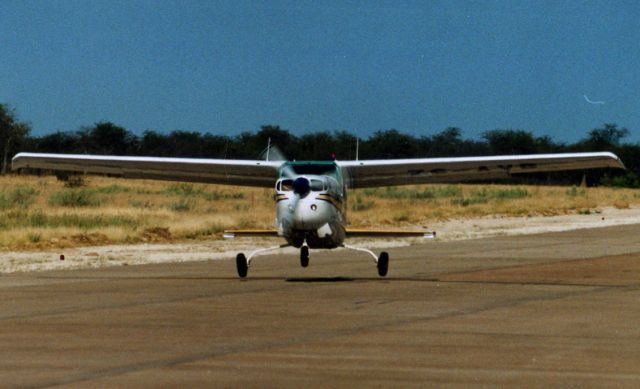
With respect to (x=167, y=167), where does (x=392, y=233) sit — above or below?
below

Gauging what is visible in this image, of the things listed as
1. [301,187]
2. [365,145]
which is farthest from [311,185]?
[365,145]

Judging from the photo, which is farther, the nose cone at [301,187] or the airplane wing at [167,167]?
the airplane wing at [167,167]

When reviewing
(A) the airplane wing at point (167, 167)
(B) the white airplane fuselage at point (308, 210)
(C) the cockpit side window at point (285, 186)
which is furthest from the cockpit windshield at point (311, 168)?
(A) the airplane wing at point (167, 167)

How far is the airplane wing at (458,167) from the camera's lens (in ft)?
82.3

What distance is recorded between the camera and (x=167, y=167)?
25.9 m

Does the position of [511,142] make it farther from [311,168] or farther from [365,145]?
[311,168]

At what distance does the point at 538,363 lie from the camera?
11.3 metres

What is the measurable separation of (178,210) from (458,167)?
31139 millimetres

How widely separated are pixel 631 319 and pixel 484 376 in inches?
218

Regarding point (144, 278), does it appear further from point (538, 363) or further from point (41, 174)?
point (41, 174)

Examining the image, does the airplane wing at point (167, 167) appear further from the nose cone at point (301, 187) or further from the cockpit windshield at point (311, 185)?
the nose cone at point (301, 187)

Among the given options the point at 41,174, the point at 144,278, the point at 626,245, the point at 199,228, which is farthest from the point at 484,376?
the point at 41,174

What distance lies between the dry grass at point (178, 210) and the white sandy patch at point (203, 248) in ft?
5.15

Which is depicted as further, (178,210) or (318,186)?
(178,210)
